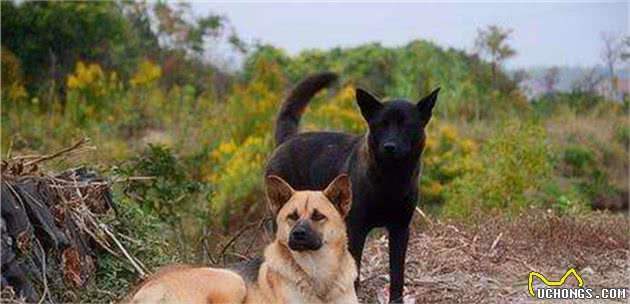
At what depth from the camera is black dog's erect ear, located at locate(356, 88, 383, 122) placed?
271 inches

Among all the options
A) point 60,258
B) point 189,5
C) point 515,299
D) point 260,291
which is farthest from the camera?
point 189,5

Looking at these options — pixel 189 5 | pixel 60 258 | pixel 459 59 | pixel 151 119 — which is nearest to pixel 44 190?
pixel 60 258

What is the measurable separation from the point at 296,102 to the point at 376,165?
1628 millimetres

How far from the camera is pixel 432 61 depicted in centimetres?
1856

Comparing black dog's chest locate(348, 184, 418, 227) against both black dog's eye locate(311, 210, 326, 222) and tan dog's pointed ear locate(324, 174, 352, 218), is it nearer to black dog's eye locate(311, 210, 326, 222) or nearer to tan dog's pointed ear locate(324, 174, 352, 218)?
tan dog's pointed ear locate(324, 174, 352, 218)

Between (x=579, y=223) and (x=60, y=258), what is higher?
(x=60, y=258)

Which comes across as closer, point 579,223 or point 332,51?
point 579,223

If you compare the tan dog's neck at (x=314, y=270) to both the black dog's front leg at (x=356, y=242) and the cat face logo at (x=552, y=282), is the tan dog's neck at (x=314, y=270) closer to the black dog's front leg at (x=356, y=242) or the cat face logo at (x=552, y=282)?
the black dog's front leg at (x=356, y=242)

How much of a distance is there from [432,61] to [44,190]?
40.6 ft

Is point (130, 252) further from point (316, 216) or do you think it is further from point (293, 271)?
point (316, 216)

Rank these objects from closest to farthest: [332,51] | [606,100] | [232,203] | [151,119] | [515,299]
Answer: [515,299]
[232,203]
[151,119]
[606,100]
[332,51]

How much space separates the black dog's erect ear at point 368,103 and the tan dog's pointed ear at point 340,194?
3.00 feet

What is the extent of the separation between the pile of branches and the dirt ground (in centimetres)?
186

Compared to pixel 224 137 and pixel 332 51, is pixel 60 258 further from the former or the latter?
pixel 332 51
